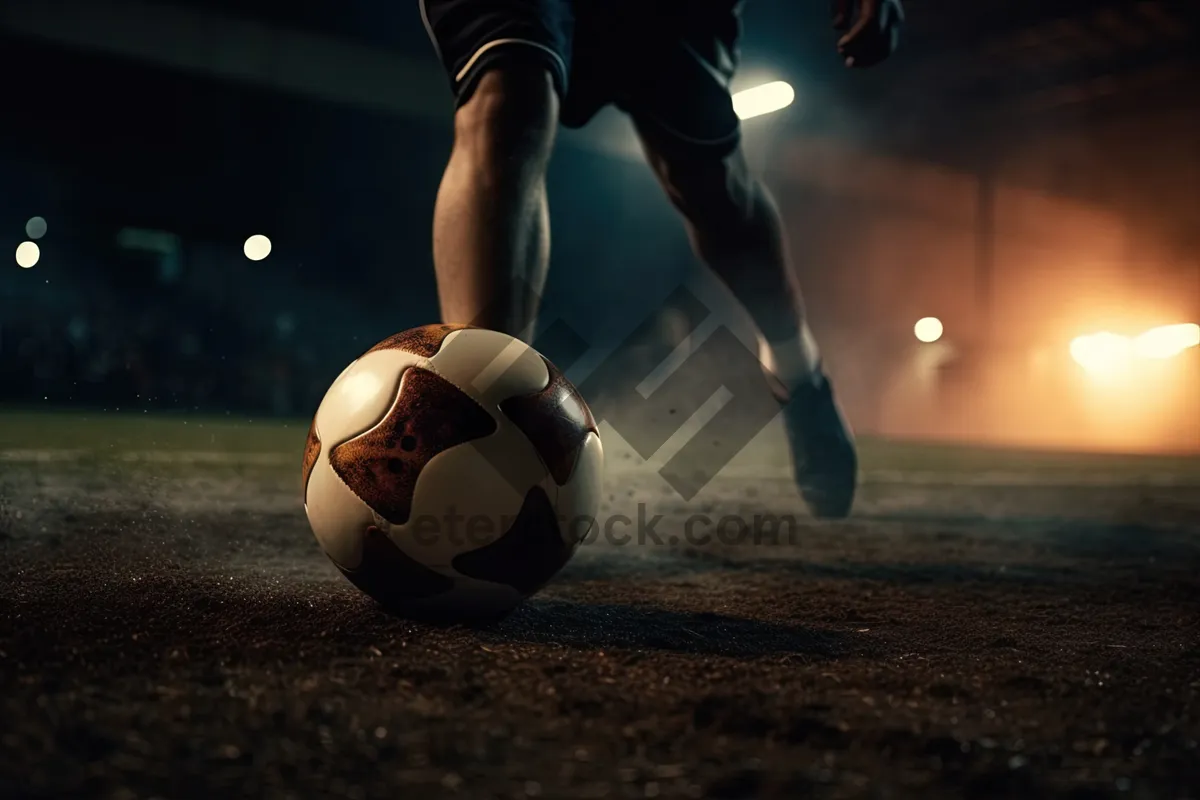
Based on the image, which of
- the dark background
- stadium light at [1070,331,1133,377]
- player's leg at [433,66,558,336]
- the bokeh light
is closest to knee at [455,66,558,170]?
player's leg at [433,66,558,336]

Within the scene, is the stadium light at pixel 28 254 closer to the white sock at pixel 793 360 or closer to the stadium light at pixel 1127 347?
the white sock at pixel 793 360

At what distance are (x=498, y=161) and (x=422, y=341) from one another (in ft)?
1.47

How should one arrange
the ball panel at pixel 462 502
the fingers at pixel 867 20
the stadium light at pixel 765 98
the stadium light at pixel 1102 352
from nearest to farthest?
the ball panel at pixel 462 502
the fingers at pixel 867 20
the stadium light at pixel 765 98
the stadium light at pixel 1102 352

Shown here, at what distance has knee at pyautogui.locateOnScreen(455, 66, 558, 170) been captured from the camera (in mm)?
1625

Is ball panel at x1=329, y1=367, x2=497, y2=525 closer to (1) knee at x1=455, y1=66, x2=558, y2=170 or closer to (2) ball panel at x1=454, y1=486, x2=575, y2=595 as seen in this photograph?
(2) ball panel at x1=454, y1=486, x2=575, y2=595

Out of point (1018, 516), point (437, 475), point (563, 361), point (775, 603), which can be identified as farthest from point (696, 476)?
point (563, 361)

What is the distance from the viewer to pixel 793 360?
2533 millimetres

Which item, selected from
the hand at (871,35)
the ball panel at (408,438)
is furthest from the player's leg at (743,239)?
the ball panel at (408,438)

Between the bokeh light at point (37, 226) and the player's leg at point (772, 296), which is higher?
the bokeh light at point (37, 226)

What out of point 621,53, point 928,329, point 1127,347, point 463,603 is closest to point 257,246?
point 928,329

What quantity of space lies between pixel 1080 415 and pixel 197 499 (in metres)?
15.7

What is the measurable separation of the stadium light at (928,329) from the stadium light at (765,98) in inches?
208

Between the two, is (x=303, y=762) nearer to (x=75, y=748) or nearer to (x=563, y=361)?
(x=75, y=748)

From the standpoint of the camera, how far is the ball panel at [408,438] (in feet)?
3.98
